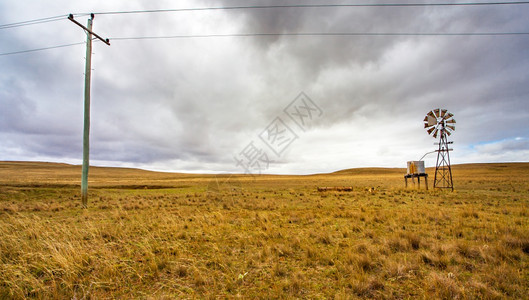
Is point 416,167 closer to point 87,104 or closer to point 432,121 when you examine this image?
point 432,121

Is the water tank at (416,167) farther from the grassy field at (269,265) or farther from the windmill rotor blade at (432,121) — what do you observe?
the grassy field at (269,265)

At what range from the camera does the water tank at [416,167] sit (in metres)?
27.2

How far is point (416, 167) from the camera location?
90.3 ft

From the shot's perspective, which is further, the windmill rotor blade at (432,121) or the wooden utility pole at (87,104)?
the windmill rotor blade at (432,121)

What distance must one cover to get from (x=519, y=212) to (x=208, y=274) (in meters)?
14.7

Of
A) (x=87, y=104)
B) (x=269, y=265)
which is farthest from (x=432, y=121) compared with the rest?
(x=87, y=104)

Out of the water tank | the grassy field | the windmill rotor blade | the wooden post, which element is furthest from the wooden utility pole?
the water tank

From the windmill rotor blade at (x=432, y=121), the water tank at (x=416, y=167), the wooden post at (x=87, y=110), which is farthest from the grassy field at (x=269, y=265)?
the water tank at (x=416, y=167)

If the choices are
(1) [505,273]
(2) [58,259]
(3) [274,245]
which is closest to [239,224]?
(3) [274,245]

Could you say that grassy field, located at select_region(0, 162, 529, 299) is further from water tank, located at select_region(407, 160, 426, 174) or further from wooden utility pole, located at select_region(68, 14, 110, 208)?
water tank, located at select_region(407, 160, 426, 174)

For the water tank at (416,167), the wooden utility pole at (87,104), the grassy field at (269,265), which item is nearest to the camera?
the grassy field at (269,265)

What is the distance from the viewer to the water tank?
27250 millimetres

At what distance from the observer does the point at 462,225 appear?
8578 mm

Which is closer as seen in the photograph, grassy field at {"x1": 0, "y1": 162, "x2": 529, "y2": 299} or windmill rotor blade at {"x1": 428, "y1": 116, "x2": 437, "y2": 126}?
grassy field at {"x1": 0, "y1": 162, "x2": 529, "y2": 299}
